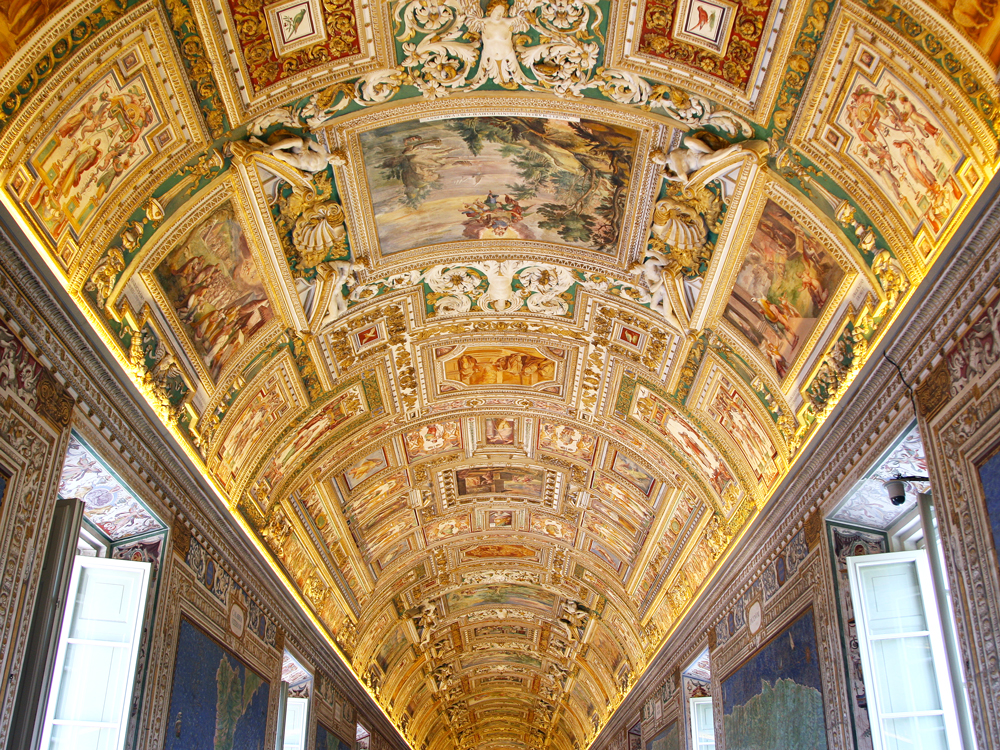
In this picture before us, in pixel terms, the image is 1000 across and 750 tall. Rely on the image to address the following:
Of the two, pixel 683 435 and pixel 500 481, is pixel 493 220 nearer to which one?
pixel 683 435

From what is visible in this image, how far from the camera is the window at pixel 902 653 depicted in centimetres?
964

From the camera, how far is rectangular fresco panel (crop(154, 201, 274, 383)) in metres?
Answer: 11.1

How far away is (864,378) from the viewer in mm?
10000

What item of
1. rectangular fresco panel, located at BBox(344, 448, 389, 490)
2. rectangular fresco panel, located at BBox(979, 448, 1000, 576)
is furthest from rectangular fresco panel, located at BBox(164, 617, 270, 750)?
rectangular fresco panel, located at BBox(979, 448, 1000, 576)

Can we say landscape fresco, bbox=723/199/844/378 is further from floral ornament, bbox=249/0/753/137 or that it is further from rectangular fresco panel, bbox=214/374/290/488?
rectangular fresco panel, bbox=214/374/290/488

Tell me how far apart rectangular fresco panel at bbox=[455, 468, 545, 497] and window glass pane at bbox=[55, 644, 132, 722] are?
11.5 m

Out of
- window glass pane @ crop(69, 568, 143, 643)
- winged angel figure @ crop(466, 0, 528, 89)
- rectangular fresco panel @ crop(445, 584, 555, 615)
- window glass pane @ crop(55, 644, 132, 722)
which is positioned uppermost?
winged angel figure @ crop(466, 0, 528, 89)

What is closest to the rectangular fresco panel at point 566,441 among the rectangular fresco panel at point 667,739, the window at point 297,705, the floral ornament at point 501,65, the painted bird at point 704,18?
the rectangular fresco panel at point 667,739

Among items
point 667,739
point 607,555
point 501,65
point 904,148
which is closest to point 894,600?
point 904,148

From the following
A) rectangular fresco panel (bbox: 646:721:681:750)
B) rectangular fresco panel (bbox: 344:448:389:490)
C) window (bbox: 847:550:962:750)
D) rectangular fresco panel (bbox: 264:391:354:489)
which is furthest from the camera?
rectangular fresco panel (bbox: 646:721:681:750)

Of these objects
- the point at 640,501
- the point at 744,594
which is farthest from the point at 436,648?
the point at 744,594

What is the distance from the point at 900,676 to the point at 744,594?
5096mm

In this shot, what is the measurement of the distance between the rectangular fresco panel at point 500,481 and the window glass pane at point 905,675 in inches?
457

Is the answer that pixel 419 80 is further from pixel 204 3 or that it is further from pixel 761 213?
pixel 761 213
